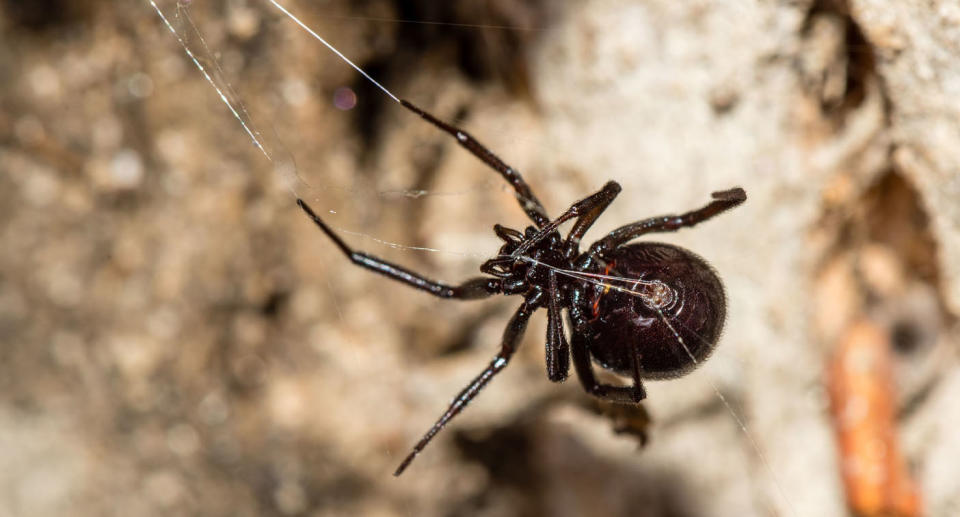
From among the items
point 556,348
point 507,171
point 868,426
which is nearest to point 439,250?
point 507,171

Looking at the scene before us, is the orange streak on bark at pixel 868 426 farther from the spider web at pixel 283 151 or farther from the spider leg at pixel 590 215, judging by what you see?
the spider leg at pixel 590 215

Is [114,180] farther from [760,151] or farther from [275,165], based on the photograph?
[760,151]

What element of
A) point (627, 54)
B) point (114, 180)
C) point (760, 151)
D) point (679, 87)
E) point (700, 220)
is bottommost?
point (700, 220)

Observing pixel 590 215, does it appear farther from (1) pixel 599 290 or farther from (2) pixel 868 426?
(2) pixel 868 426

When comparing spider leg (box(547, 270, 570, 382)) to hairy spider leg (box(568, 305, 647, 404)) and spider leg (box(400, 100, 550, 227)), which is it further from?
spider leg (box(400, 100, 550, 227))

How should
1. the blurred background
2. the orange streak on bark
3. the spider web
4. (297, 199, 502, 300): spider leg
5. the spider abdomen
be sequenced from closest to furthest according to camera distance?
1. the spider abdomen
2. (297, 199, 502, 300): spider leg
3. the spider web
4. the blurred background
5. the orange streak on bark

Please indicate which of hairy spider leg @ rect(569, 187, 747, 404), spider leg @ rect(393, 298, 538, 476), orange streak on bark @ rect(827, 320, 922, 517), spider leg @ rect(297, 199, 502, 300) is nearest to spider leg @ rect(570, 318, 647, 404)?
hairy spider leg @ rect(569, 187, 747, 404)

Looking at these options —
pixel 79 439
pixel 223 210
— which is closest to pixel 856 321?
pixel 223 210
